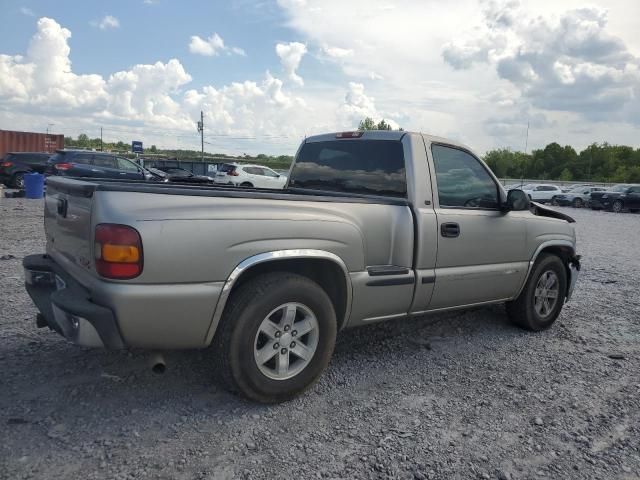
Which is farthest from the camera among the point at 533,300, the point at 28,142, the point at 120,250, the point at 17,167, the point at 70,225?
the point at 28,142

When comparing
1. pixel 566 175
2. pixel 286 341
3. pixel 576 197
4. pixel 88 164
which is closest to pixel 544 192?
pixel 576 197

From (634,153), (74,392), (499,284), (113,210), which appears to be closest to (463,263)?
(499,284)

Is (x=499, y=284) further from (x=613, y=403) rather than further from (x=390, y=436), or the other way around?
(x=390, y=436)

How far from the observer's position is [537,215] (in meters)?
5.05

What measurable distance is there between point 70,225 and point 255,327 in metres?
1.31

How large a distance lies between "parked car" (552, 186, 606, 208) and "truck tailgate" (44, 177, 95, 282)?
3394 cm

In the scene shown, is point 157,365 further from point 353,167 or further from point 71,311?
point 353,167

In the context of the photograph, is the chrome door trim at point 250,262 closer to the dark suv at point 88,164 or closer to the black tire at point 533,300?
the black tire at point 533,300

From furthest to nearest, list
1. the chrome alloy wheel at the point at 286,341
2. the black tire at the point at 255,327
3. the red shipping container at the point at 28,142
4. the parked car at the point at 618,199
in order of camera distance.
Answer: the red shipping container at the point at 28,142
the parked car at the point at 618,199
the chrome alloy wheel at the point at 286,341
the black tire at the point at 255,327

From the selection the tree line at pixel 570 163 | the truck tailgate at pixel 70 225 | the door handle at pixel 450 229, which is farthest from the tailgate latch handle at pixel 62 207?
the tree line at pixel 570 163

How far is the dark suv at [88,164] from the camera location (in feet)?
60.5

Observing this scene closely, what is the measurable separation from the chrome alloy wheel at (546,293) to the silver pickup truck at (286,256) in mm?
411

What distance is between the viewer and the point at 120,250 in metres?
2.70

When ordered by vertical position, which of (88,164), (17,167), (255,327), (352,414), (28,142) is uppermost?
(28,142)
